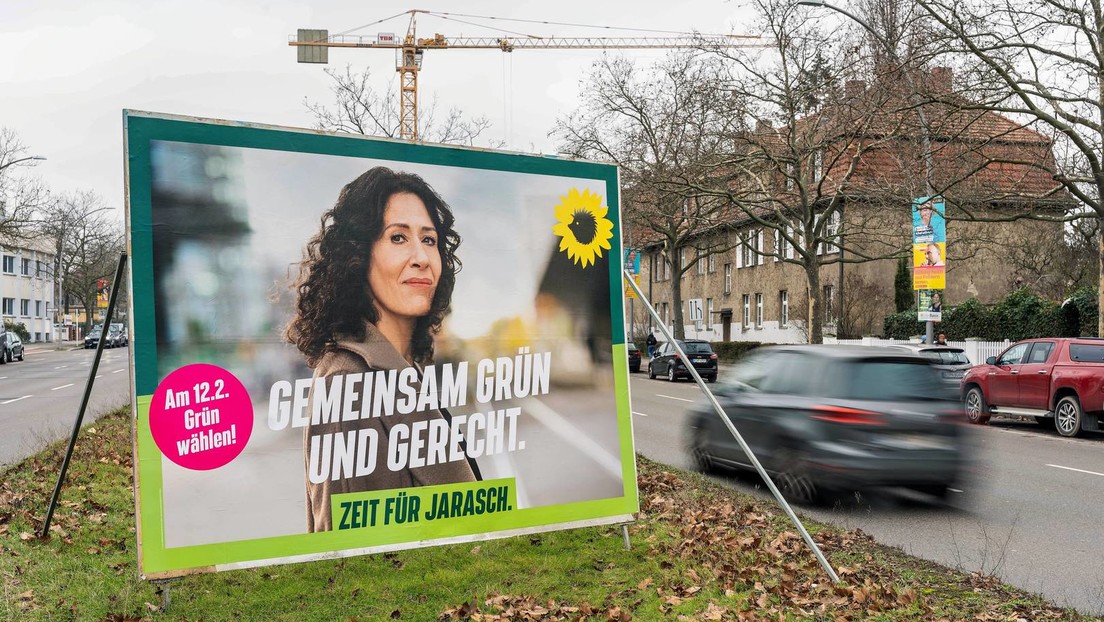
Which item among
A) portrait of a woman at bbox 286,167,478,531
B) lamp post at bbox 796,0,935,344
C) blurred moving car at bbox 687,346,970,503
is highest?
lamp post at bbox 796,0,935,344

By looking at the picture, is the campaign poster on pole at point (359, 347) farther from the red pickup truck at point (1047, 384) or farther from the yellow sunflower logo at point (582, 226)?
the red pickup truck at point (1047, 384)

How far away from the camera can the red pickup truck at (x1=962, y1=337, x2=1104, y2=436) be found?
15.9m

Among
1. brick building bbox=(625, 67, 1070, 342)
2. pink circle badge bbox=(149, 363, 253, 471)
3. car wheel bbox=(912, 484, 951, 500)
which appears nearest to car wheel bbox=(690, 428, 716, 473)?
car wheel bbox=(912, 484, 951, 500)

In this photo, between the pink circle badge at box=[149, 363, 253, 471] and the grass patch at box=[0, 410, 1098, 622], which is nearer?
the pink circle badge at box=[149, 363, 253, 471]

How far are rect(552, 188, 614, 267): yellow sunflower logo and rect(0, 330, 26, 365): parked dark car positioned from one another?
152ft

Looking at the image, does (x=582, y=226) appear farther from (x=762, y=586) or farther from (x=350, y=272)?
(x=762, y=586)

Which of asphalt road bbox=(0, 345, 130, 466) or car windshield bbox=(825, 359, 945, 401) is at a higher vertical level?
car windshield bbox=(825, 359, 945, 401)

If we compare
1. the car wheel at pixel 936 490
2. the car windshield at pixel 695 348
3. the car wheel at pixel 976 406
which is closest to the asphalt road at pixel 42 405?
the car wheel at pixel 936 490

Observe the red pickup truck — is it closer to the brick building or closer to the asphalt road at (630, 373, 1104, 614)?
the asphalt road at (630, 373, 1104, 614)

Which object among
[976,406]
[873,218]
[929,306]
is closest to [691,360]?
[873,218]

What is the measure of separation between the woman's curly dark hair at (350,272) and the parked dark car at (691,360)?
89.6ft

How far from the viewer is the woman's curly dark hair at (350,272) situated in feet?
18.5

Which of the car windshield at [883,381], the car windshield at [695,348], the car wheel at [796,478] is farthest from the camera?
the car windshield at [695,348]

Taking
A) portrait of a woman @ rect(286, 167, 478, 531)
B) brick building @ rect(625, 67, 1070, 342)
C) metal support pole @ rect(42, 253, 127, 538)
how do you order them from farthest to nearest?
brick building @ rect(625, 67, 1070, 342), metal support pole @ rect(42, 253, 127, 538), portrait of a woman @ rect(286, 167, 478, 531)
